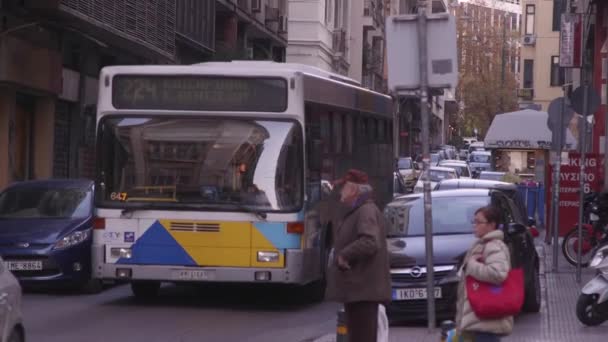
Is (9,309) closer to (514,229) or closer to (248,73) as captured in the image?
(514,229)

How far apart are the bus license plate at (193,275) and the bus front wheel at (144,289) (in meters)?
1.51

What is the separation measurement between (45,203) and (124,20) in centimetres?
1300

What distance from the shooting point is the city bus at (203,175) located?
51.4ft

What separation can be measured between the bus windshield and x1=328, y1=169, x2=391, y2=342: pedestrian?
5.71m

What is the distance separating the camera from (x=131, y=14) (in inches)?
1237

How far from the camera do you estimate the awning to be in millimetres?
41844

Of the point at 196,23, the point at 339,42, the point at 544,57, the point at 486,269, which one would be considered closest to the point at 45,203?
the point at 486,269

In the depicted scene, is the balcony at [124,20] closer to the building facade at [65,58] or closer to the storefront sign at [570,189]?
the building facade at [65,58]

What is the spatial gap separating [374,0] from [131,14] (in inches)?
1681

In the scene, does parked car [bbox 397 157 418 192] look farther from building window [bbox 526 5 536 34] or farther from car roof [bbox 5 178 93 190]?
car roof [bbox 5 178 93 190]

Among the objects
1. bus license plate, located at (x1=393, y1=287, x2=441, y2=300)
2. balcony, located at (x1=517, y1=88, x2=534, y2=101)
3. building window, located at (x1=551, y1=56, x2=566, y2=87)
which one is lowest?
bus license plate, located at (x1=393, y1=287, x2=441, y2=300)

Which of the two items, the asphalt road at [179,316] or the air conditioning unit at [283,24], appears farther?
the air conditioning unit at [283,24]

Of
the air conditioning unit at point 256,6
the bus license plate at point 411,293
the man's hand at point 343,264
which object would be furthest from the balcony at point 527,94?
the man's hand at point 343,264

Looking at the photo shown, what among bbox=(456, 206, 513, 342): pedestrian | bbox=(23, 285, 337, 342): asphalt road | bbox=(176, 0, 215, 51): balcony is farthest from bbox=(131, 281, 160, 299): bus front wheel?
bbox=(176, 0, 215, 51): balcony
